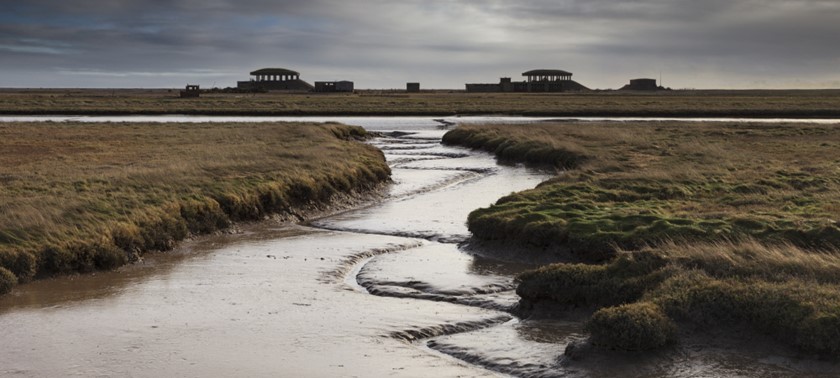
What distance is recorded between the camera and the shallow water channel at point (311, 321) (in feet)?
44.2

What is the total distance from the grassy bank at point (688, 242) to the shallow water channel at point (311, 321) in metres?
0.67

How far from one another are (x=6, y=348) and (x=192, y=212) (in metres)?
11.7

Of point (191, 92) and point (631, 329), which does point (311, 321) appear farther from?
point (191, 92)

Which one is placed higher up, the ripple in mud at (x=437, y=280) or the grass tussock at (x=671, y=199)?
the grass tussock at (x=671, y=199)

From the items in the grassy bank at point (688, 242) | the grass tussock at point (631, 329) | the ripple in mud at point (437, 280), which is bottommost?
the ripple in mud at point (437, 280)

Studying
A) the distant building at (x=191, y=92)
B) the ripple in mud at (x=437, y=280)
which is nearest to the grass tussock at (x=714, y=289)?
the ripple in mud at (x=437, y=280)

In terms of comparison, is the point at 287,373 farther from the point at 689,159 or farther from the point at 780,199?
the point at 689,159

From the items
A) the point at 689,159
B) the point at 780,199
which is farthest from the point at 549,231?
the point at 689,159

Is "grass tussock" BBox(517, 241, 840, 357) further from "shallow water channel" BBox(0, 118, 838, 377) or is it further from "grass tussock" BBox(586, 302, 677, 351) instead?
"shallow water channel" BBox(0, 118, 838, 377)

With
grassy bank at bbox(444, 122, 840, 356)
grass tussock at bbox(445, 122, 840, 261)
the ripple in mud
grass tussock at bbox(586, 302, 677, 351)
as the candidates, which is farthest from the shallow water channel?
grass tussock at bbox(445, 122, 840, 261)

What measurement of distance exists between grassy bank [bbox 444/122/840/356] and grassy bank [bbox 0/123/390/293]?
8.16m

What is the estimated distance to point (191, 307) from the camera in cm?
1722

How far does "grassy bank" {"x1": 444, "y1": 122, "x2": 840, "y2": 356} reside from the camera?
1415 cm

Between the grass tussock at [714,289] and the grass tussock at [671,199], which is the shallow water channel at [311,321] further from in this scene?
the grass tussock at [671,199]
